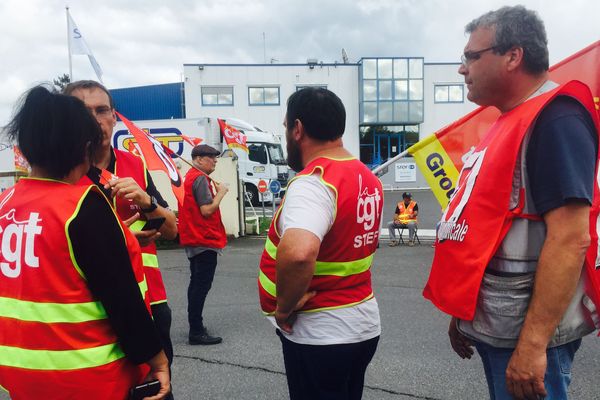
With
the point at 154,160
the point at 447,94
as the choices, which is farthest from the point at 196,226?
the point at 447,94

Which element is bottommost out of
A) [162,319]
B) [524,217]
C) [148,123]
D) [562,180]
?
[162,319]

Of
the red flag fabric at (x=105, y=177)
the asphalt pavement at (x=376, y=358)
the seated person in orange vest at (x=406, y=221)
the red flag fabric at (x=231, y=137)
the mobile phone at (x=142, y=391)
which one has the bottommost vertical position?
the asphalt pavement at (x=376, y=358)

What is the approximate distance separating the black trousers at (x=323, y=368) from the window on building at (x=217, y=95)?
2644cm

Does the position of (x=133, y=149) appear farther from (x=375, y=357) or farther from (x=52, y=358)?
(x=52, y=358)

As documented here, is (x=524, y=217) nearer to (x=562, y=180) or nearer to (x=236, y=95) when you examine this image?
(x=562, y=180)

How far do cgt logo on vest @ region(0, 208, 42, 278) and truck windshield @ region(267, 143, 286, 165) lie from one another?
59.8 feet

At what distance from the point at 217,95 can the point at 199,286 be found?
2414 centimetres

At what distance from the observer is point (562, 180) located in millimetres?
1360

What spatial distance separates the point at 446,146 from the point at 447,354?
2.08 meters

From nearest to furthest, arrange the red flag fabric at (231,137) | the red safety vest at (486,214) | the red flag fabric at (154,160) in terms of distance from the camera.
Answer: the red safety vest at (486,214)
the red flag fabric at (154,160)
the red flag fabric at (231,137)

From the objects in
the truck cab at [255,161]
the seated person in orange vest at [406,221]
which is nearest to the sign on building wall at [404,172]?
the truck cab at [255,161]

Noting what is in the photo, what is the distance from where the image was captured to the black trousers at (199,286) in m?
Answer: 4.36

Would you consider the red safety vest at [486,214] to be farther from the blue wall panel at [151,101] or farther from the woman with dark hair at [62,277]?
the blue wall panel at [151,101]

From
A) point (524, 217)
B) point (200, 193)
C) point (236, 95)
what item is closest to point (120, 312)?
point (524, 217)
